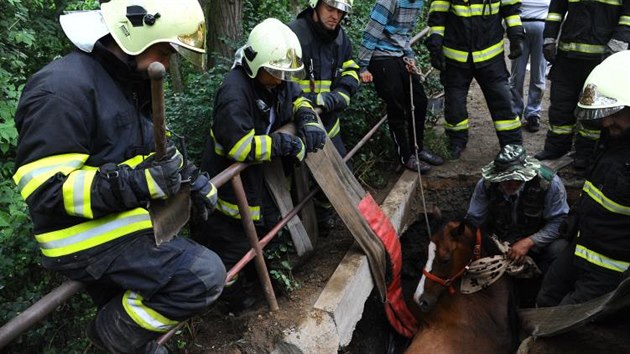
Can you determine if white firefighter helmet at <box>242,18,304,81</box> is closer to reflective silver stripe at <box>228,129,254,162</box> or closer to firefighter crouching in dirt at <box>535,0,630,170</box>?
reflective silver stripe at <box>228,129,254,162</box>

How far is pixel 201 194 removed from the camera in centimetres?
247

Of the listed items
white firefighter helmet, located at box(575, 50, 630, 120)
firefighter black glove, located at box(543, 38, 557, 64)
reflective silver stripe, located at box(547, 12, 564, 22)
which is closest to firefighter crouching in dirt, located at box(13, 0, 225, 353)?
white firefighter helmet, located at box(575, 50, 630, 120)

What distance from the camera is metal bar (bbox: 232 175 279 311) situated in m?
3.02

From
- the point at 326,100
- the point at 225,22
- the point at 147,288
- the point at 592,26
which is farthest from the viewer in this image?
the point at 225,22

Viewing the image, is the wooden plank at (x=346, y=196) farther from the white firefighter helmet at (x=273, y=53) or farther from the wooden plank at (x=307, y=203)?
the white firefighter helmet at (x=273, y=53)

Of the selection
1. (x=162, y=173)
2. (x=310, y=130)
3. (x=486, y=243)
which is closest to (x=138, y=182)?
(x=162, y=173)

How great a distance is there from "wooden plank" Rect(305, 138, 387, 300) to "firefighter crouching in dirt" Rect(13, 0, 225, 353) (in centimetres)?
162

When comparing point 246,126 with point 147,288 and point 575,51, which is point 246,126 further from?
point 575,51

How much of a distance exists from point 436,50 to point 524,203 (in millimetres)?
1789

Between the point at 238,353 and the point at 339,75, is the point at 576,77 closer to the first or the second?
the point at 339,75

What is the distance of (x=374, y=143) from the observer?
19.4 feet

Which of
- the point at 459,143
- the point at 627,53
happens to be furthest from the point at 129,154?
the point at 459,143

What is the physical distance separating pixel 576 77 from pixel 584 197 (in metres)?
2.16

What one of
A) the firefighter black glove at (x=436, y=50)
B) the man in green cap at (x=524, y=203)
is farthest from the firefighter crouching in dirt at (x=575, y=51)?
the firefighter black glove at (x=436, y=50)
